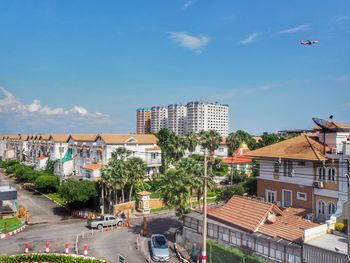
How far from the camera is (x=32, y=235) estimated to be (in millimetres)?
36594

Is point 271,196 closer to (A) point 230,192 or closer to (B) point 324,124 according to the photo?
(A) point 230,192

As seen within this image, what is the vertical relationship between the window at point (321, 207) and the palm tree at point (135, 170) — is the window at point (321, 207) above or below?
below

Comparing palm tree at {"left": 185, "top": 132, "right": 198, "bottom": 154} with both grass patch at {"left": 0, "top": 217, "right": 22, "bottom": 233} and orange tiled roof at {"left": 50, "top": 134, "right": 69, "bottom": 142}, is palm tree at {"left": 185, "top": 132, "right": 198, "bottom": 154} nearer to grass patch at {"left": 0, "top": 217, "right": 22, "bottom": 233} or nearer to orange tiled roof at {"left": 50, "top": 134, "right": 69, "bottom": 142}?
Result: orange tiled roof at {"left": 50, "top": 134, "right": 69, "bottom": 142}

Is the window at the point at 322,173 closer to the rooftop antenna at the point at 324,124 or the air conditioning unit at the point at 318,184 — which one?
the air conditioning unit at the point at 318,184

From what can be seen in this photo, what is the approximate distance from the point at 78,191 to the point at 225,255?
26159 millimetres

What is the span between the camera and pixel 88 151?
72875 millimetres

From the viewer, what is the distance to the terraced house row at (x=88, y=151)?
65.8 metres

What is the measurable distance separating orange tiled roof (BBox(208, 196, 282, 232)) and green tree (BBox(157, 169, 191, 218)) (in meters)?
2.75

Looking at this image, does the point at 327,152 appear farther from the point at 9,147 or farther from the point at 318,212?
the point at 9,147

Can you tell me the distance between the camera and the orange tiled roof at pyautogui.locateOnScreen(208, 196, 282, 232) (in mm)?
27131

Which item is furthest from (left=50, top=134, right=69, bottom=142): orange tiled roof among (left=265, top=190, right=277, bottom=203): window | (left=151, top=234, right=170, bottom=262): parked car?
(left=265, top=190, right=277, bottom=203): window

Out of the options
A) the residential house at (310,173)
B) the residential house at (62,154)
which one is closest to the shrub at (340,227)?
the residential house at (310,173)

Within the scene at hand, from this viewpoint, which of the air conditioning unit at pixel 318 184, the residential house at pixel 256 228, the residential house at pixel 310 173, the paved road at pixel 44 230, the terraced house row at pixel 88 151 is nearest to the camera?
the residential house at pixel 256 228

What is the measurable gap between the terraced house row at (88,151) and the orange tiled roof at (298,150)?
24.2m
